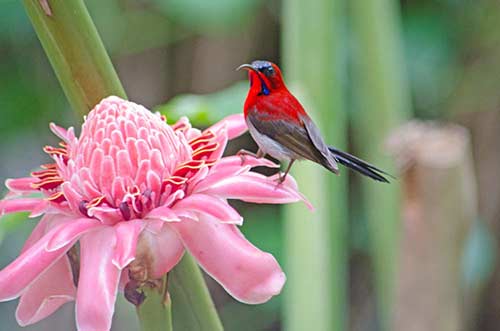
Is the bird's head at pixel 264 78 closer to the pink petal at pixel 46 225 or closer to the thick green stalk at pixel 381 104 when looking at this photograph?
the pink petal at pixel 46 225

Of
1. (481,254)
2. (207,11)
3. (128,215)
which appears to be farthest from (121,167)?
(481,254)

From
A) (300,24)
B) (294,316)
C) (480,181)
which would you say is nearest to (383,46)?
(300,24)

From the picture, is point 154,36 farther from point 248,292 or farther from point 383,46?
point 248,292

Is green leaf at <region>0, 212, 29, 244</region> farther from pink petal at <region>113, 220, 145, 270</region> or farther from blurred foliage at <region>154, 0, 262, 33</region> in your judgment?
blurred foliage at <region>154, 0, 262, 33</region>

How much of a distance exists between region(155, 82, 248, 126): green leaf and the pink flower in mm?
146

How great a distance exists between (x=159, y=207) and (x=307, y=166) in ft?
0.92

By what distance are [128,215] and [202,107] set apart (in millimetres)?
222

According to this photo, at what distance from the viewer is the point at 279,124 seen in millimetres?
326

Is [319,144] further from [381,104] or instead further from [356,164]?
[381,104]

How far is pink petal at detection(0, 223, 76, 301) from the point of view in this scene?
10.7 inches

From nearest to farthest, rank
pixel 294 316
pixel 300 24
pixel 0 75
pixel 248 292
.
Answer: pixel 248 292, pixel 294 316, pixel 300 24, pixel 0 75

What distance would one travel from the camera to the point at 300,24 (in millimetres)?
644

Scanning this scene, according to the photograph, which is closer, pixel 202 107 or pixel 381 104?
pixel 202 107

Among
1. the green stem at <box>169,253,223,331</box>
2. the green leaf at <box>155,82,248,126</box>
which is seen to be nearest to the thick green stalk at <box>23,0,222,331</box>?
the green stem at <box>169,253,223,331</box>
